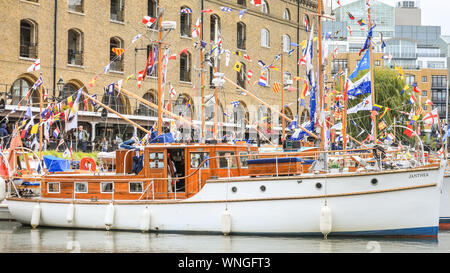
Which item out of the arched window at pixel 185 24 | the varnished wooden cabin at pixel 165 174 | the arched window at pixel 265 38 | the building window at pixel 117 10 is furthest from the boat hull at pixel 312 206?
the arched window at pixel 265 38

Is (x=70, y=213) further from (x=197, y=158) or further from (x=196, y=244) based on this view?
(x=196, y=244)

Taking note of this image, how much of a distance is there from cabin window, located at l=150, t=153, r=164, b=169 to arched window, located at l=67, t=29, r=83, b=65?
2196 centimetres

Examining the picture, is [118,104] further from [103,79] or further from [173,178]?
[173,178]

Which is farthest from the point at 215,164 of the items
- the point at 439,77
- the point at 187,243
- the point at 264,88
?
the point at 439,77

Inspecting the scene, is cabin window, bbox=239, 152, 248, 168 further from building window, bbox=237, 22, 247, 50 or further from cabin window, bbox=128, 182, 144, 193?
building window, bbox=237, 22, 247, 50

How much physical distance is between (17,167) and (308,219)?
13.2 m

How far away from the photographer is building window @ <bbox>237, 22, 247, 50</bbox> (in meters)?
54.8

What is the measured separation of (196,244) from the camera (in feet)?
62.4

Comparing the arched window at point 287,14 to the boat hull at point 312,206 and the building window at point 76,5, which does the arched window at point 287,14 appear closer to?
the building window at point 76,5

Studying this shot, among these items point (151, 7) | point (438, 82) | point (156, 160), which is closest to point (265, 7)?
point (151, 7)

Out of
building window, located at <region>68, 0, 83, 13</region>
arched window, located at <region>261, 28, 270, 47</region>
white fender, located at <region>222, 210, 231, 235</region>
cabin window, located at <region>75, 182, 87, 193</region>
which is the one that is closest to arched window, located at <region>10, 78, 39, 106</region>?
building window, located at <region>68, 0, 83, 13</region>

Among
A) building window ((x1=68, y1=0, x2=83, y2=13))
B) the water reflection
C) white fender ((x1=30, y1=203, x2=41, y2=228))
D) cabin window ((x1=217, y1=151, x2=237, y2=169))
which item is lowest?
the water reflection

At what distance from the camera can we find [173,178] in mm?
20875

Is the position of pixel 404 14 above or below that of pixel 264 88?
above
